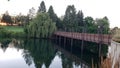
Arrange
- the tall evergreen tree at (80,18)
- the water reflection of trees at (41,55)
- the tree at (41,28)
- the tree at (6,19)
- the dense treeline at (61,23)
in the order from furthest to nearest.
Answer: the tree at (6,19) < the tall evergreen tree at (80,18) < the dense treeline at (61,23) < the tree at (41,28) < the water reflection of trees at (41,55)

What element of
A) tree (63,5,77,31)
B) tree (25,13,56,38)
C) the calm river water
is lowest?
the calm river water

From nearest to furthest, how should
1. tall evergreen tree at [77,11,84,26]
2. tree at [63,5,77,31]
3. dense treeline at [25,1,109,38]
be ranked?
dense treeline at [25,1,109,38] → tree at [63,5,77,31] → tall evergreen tree at [77,11,84,26]

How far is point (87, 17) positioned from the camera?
273 feet


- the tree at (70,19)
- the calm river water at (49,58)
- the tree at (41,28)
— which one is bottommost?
the calm river water at (49,58)

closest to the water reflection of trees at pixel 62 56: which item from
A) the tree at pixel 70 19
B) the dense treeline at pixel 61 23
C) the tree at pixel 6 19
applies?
the dense treeline at pixel 61 23

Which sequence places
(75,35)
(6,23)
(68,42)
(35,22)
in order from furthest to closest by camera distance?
(6,23) < (35,22) < (68,42) < (75,35)

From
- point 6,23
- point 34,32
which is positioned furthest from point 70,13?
point 6,23

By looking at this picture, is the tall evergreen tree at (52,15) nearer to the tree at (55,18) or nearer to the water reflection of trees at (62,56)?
the tree at (55,18)

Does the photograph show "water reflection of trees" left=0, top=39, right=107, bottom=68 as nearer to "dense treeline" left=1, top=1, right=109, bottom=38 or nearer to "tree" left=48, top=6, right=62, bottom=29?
"dense treeline" left=1, top=1, right=109, bottom=38

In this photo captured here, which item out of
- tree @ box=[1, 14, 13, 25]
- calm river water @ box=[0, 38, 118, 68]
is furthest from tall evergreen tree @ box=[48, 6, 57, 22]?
calm river water @ box=[0, 38, 118, 68]

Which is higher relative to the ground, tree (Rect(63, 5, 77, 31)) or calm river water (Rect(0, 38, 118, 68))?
tree (Rect(63, 5, 77, 31))

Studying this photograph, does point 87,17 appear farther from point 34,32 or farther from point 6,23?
point 6,23

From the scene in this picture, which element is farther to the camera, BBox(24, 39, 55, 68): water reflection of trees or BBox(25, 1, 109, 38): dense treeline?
BBox(25, 1, 109, 38): dense treeline

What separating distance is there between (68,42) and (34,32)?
8123 millimetres
